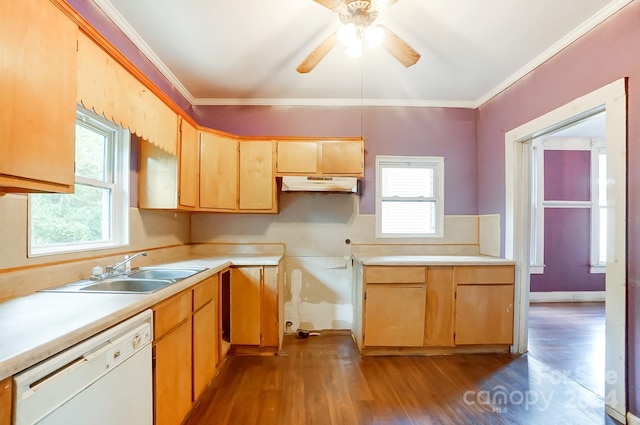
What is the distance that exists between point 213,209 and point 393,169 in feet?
6.87

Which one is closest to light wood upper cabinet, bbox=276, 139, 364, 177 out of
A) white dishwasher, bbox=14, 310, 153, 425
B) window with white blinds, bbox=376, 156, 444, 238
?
window with white blinds, bbox=376, 156, 444, 238

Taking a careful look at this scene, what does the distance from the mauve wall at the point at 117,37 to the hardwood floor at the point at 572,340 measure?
4.33m

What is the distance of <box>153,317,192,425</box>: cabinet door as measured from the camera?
1.44 m

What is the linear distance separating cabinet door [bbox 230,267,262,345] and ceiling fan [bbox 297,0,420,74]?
1880 mm

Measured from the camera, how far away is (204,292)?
6.68 feet

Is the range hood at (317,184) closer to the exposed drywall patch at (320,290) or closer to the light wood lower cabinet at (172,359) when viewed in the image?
the exposed drywall patch at (320,290)

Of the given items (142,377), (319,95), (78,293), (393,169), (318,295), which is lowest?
(318,295)

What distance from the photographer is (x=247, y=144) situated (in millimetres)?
3039

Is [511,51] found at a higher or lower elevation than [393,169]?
higher

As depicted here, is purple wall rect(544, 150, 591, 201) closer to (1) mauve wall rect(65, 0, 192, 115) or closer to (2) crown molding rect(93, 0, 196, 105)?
(2) crown molding rect(93, 0, 196, 105)

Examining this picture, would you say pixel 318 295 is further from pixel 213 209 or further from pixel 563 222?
pixel 563 222

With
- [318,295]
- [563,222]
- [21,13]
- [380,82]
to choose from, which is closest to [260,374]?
[318,295]

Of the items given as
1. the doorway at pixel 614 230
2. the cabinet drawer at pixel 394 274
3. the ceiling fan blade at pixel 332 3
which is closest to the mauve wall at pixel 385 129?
the cabinet drawer at pixel 394 274

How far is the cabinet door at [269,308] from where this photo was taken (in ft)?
8.76
